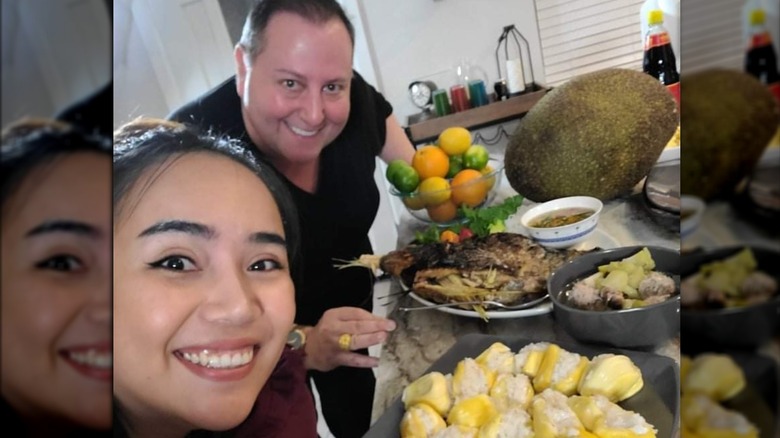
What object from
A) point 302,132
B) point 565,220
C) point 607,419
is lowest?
point 607,419

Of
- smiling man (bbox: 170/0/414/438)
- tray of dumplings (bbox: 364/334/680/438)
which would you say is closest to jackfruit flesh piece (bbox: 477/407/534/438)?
tray of dumplings (bbox: 364/334/680/438)

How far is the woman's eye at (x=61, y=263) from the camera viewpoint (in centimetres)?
26

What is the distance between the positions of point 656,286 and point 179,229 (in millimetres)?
337

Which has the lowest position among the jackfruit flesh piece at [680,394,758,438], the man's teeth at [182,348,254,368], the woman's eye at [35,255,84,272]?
the man's teeth at [182,348,254,368]

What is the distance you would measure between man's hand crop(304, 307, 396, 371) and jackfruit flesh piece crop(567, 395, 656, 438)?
153 millimetres

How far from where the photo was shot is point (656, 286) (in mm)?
401

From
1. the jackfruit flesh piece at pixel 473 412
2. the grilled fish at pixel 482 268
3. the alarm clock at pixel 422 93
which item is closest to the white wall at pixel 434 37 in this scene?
the alarm clock at pixel 422 93

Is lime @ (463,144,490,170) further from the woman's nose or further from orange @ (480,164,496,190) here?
the woman's nose

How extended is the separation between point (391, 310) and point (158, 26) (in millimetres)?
284

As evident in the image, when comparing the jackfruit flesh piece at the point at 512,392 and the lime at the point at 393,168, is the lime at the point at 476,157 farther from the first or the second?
the jackfruit flesh piece at the point at 512,392

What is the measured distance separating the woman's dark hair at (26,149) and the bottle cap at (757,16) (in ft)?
0.96

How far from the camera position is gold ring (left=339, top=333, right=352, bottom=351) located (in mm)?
470

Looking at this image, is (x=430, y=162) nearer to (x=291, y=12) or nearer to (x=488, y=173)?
(x=488, y=173)

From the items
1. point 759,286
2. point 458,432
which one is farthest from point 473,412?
point 759,286
